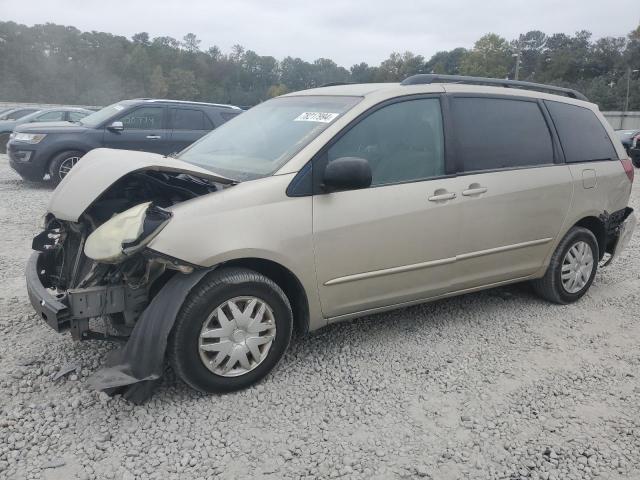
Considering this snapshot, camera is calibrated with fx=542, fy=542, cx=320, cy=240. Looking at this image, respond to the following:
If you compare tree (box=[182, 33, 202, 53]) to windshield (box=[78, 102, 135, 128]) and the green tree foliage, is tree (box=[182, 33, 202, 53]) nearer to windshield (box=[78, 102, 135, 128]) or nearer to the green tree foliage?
the green tree foliage

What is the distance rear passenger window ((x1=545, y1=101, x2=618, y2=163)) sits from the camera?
4453 mm

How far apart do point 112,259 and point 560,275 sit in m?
3.54

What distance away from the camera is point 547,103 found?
14.6 feet

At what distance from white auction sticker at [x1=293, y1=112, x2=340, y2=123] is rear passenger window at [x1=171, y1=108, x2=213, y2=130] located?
7.03 meters

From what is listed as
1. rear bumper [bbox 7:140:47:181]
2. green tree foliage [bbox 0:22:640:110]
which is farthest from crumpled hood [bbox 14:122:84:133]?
green tree foliage [bbox 0:22:640:110]

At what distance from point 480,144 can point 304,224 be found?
1.59 metres

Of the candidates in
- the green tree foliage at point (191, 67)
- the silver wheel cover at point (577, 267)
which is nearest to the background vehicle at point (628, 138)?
the silver wheel cover at point (577, 267)

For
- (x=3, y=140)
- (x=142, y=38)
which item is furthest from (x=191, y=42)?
(x=3, y=140)

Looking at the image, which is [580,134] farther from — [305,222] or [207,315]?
[207,315]

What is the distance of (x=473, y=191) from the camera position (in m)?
3.75

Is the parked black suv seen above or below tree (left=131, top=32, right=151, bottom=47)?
below

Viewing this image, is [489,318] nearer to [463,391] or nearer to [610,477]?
[463,391]

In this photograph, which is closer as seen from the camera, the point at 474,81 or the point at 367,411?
the point at 367,411

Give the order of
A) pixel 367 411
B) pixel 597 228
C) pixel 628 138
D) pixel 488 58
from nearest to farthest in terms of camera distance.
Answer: pixel 367 411
pixel 597 228
pixel 628 138
pixel 488 58
